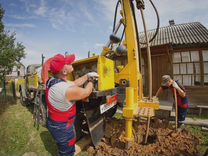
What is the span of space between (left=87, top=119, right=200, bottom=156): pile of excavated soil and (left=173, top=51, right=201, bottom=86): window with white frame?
489 centimetres

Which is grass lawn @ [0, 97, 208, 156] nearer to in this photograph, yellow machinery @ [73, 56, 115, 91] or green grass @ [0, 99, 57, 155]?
green grass @ [0, 99, 57, 155]

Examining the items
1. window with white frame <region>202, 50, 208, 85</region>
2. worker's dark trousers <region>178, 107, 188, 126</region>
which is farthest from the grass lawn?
window with white frame <region>202, 50, 208, 85</region>

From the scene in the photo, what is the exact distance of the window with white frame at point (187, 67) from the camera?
811 cm

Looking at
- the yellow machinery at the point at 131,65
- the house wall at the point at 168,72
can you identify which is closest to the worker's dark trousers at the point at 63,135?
the yellow machinery at the point at 131,65

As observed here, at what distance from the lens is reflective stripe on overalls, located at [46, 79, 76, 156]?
2.38 metres

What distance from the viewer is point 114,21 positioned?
440 cm

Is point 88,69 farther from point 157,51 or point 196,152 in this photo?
point 157,51

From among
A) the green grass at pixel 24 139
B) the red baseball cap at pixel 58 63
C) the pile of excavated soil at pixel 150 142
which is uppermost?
→ the red baseball cap at pixel 58 63

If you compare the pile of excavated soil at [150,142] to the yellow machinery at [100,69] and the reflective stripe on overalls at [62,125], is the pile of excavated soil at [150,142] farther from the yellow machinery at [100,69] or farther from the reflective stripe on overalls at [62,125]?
the reflective stripe on overalls at [62,125]

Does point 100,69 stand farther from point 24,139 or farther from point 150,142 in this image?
point 24,139

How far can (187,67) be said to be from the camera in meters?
8.33

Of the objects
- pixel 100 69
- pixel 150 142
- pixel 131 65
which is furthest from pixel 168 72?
pixel 100 69

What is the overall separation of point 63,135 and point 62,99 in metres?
0.58

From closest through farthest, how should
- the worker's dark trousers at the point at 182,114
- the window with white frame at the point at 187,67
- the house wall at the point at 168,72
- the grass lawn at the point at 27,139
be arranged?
the grass lawn at the point at 27,139
the worker's dark trousers at the point at 182,114
the house wall at the point at 168,72
the window with white frame at the point at 187,67
